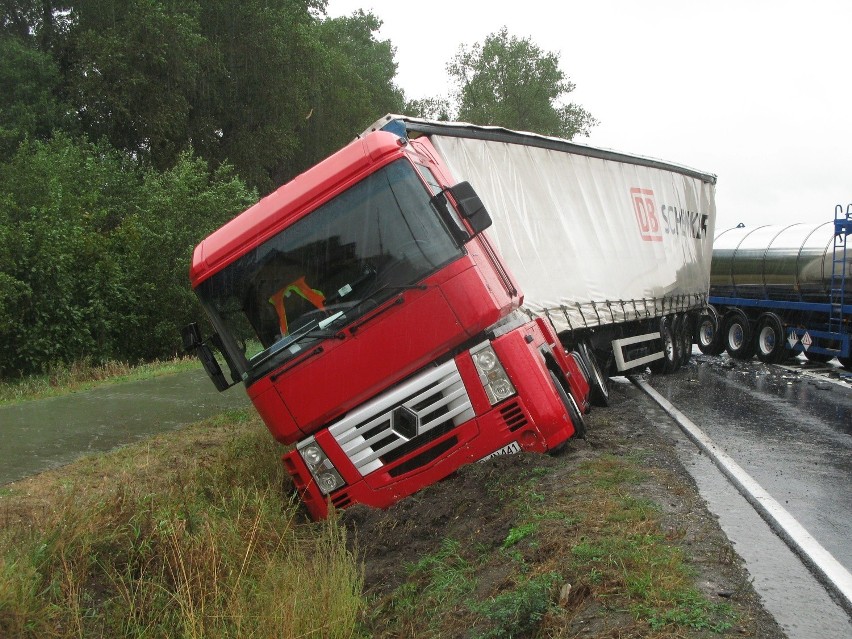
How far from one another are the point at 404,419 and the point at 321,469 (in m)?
0.76

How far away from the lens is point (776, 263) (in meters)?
19.2

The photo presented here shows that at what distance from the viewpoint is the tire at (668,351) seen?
1683 cm

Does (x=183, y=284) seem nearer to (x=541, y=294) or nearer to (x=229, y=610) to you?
(x=541, y=294)

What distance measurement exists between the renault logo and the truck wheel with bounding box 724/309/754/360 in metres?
14.9

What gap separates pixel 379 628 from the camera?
510cm

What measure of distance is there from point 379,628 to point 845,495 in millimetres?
4070

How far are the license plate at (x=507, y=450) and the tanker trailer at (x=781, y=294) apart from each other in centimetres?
1244

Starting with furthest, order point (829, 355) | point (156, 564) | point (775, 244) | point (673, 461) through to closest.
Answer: point (775, 244) < point (829, 355) < point (673, 461) < point (156, 564)

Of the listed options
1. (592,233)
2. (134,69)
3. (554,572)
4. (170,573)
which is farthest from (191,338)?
(134,69)

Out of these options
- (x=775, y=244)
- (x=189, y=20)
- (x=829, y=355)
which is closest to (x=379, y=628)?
(x=829, y=355)

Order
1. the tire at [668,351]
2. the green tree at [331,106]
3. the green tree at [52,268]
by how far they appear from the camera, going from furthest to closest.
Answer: the green tree at [331,106] → the green tree at [52,268] → the tire at [668,351]

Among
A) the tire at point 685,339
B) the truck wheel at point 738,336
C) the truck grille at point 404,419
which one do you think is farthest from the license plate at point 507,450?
the truck wheel at point 738,336

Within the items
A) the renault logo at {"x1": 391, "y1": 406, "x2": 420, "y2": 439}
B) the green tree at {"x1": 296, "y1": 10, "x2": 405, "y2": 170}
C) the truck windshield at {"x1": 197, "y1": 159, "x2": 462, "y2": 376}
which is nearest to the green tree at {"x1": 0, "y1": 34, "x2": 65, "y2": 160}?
the green tree at {"x1": 296, "y1": 10, "x2": 405, "y2": 170}

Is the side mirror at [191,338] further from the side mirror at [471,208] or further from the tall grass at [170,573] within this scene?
the side mirror at [471,208]
